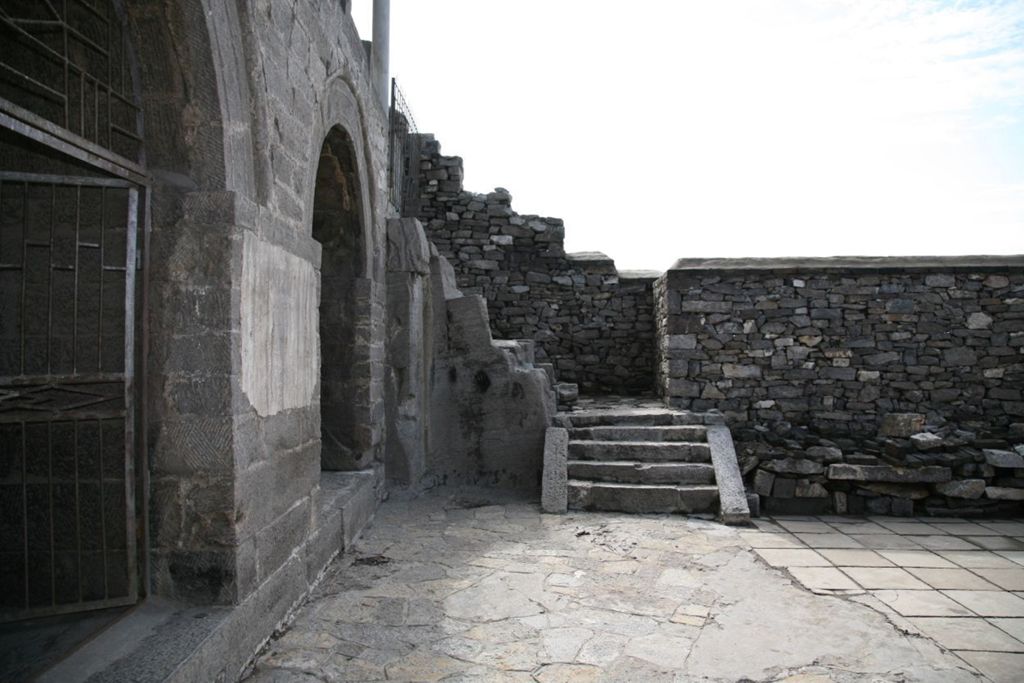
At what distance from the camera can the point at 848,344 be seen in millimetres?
7758

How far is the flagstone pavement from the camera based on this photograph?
10.3 ft

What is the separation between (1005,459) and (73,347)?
25.0 feet

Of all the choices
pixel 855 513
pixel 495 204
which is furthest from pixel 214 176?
pixel 495 204

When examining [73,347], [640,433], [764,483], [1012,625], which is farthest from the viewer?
[640,433]

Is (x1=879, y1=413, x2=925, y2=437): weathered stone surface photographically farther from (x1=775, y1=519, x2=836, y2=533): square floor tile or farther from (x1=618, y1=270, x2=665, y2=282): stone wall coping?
(x1=618, y1=270, x2=665, y2=282): stone wall coping

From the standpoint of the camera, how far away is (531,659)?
10.5 feet

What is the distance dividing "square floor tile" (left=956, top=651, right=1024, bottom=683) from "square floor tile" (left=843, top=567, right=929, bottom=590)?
971mm

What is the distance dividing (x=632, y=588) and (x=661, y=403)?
4.52 meters

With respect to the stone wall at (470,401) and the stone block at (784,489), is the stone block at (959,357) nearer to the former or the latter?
the stone block at (784,489)

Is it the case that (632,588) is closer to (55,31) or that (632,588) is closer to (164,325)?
(164,325)

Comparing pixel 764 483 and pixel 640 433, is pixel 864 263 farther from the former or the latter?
pixel 640 433

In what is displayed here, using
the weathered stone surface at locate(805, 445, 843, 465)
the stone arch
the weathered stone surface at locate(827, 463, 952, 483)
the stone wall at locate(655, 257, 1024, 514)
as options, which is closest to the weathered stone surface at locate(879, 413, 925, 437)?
the stone wall at locate(655, 257, 1024, 514)

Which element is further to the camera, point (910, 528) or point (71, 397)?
point (910, 528)

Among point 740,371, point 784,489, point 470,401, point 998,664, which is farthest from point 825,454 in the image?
point 998,664
